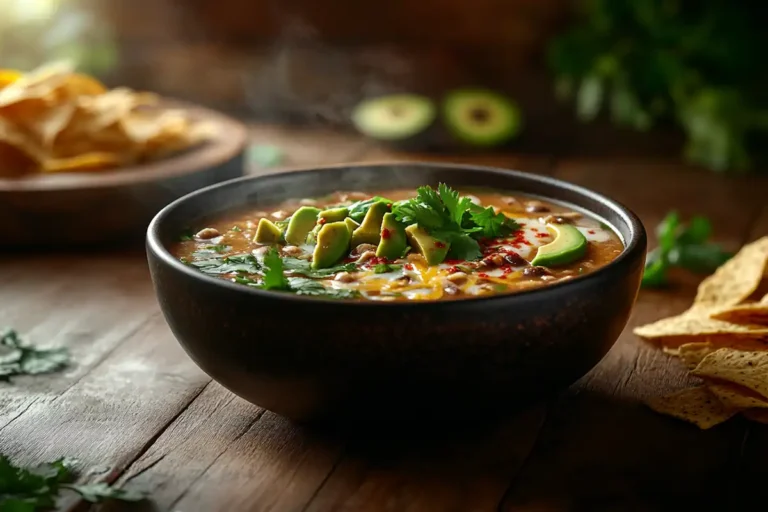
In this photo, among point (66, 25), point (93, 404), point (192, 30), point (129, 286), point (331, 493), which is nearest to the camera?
point (331, 493)

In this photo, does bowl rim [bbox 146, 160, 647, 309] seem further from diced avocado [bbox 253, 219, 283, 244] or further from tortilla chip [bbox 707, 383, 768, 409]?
tortilla chip [bbox 707, 383, 768, 409]

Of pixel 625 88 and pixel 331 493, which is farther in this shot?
pixel 625 88

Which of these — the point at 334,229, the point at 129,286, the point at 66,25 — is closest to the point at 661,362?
the point at 334,229

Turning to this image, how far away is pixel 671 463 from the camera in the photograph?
6.80 ft

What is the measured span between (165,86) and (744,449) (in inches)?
171

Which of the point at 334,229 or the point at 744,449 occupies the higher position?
the point at 334,229

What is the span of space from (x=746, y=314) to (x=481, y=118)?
265cm

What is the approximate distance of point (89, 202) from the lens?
3389 mm

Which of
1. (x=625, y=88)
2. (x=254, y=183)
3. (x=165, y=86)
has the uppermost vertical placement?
(x=254, y=183)

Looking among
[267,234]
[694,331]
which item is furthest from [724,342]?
[267,234]

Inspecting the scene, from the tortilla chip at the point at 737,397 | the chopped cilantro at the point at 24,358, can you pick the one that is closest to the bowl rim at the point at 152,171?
the chopped cilantro at the point at 24,358

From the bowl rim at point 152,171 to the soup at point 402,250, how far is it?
107cm

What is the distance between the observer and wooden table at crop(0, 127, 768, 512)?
1953 millimetres

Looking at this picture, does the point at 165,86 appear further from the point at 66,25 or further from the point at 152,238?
the point at 152,238
